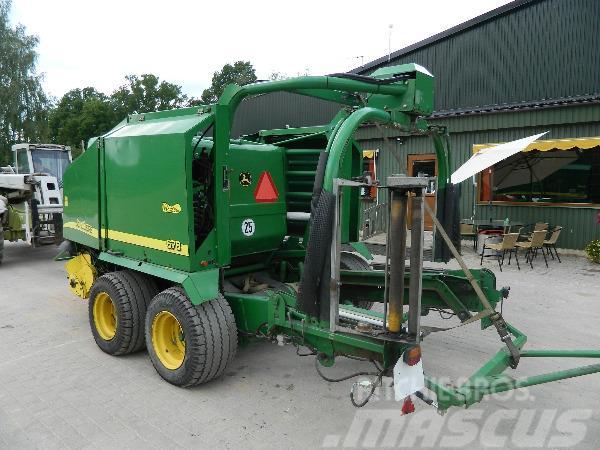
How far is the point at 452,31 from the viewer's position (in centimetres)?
1232

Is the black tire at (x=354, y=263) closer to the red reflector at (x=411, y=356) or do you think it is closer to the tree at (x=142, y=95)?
the red reflector at (x=411, y=356)

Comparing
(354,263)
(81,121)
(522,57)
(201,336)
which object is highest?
(81,121)

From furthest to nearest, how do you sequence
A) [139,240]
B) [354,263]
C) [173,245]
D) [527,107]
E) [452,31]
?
[452,31] → [527,107] → [354,263] → [139,240] → [173,245]

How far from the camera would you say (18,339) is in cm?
509

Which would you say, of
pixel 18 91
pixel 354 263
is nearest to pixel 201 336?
pixel 354 263

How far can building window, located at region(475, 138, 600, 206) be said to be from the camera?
384 inches

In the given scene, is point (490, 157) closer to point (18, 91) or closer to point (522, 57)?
point (522, 57)

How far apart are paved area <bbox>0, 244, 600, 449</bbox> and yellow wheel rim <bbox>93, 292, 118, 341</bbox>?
23 centimetres

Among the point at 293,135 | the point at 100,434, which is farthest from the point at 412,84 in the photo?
the point at 100,434

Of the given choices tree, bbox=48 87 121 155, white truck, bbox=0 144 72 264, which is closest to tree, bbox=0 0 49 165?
tree, bbox=48 87 121 155

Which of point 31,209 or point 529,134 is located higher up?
point 529,134

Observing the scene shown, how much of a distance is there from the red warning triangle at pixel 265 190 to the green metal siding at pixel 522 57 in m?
Answer: 8.86

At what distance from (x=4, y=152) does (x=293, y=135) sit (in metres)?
29.3

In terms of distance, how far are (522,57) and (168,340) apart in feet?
35.6
